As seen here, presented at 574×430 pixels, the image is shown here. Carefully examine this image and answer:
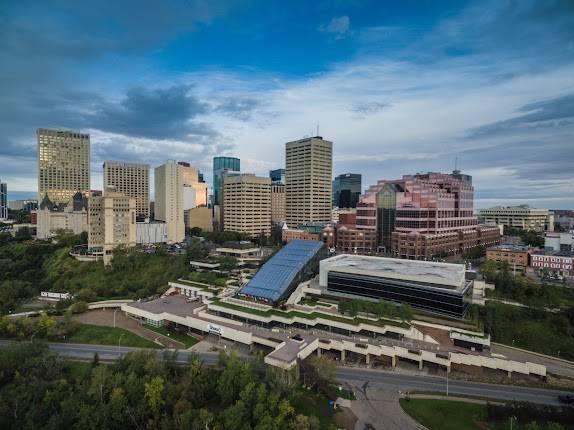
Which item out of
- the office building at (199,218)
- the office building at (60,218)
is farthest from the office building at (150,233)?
the office building at (199,218)

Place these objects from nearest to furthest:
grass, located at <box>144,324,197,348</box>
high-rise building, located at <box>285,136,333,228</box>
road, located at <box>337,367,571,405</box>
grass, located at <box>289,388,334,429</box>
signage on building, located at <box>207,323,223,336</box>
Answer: grass, located at <box>289,388,334,429</box> → road, located at <box>337,367,571,405</box> → signage on building, located at <box>207,323,223,336</box> → grass, located at <box>144,324,197,348</box> → high-rise building, located at <box>285,136,333,228</box>

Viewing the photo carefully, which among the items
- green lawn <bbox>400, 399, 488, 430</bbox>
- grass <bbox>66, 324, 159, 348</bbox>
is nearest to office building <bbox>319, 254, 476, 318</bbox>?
green lawn <bbox>400, 399, 488, 430</bbox>

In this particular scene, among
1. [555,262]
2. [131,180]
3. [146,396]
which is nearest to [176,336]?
[146,396]

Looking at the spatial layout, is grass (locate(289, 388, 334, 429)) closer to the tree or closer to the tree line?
the tree line

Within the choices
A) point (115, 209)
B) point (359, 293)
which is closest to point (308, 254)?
point (359, 293)

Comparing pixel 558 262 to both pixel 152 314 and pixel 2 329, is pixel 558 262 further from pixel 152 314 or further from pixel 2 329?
pixel 2 329

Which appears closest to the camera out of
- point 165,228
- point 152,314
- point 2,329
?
point 2,329

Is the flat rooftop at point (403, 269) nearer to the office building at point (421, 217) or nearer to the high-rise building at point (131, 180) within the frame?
the office building at point (421, 217)
